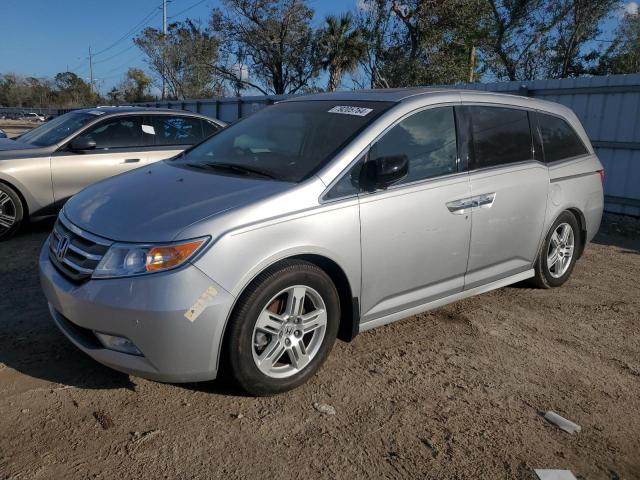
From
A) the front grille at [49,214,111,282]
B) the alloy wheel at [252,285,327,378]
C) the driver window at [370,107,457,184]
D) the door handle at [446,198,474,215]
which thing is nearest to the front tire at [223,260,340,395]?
the alloy wheel at [252,285,327,378]

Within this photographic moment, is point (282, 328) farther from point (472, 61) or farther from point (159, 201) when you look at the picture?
point (472, 61)

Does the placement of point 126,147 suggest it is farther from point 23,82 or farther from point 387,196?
point 23,82

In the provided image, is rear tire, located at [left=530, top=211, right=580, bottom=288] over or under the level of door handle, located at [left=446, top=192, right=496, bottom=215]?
under

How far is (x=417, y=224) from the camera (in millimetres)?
3445

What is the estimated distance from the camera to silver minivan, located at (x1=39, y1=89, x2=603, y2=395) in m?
2.65

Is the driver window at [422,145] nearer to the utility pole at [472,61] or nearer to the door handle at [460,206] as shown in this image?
the door handle at [460,206]

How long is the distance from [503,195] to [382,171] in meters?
1.28

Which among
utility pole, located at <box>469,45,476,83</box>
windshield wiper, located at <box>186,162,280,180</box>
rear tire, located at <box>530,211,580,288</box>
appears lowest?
rear tire, located at <box>530,211,580,288</box>

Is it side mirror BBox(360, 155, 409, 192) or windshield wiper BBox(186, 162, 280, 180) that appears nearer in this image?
side mirror BBox(360, 155, 409, 192)

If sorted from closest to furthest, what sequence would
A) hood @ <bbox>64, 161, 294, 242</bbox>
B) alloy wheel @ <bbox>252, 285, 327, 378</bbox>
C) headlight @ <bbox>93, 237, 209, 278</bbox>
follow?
headlight @ <bbox>93, 237, 209, 278</bbox>, hood @ <bbox>64, 161, 294, 242</bbox>, alloy wheel @ <bbox>252, 285, 327, 378</bbox>

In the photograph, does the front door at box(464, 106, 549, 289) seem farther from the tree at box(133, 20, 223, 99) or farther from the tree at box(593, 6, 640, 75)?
the tree at box(133, 20, 223, 99)

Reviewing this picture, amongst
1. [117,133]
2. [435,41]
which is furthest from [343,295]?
[435,41]

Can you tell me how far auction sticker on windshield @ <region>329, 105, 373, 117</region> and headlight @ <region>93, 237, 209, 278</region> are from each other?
1480mm

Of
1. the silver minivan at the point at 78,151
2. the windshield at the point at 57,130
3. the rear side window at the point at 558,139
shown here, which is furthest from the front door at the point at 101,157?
the rear side window at the point at 558,139
